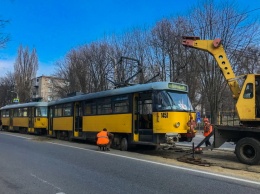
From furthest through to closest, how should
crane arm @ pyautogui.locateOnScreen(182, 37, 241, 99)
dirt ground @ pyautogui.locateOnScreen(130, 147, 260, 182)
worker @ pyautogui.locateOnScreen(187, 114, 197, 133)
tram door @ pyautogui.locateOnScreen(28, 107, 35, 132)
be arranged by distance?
tram door @ pyautogui.locateOnScreen(28, 107, 35, 132), worker @ pyautogui.locateOnScreen(187, 114, 197, 133), crane arm @ pyautogui.locateOnScreen(182, 37, 241, 99), dirt ground @ pyautogui.locateOnScreen(130, 147, 260, 182)

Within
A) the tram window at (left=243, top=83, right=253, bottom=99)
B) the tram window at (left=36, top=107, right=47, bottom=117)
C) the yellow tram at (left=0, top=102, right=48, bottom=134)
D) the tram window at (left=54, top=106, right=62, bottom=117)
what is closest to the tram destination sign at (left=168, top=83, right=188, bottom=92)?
the tram window at (left=243, top=83, right=253, bottom=99)

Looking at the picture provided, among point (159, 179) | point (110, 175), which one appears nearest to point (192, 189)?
point (159, 179)

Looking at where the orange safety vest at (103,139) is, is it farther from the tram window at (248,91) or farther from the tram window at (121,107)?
the tram window at (248,91)

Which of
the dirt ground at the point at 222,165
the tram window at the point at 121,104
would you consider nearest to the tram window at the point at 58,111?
the tram window at the point at 121,104

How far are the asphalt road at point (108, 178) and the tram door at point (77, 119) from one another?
29.0 feet

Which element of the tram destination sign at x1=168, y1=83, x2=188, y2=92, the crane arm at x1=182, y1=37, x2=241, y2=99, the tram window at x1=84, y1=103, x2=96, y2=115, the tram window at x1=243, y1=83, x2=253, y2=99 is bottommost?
the tram window at x1=84, y1=103, x2=96, y2=115

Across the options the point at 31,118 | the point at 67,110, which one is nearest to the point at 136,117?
the point at 67,110

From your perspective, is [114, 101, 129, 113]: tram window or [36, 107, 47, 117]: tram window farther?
[36, 107, 47, 117]: tram window

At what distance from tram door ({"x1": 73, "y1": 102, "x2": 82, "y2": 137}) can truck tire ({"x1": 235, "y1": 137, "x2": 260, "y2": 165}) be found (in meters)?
11.5

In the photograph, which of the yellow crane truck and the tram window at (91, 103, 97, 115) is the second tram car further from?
the yellow crane truck

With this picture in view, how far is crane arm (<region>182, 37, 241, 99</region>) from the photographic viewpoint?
13148 millimetres

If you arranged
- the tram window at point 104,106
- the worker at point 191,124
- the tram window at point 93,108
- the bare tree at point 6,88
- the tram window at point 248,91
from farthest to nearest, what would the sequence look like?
1. the bare tree at point 6,88
2. the tram window at point 93,108
3. the tram window at point 104,106
4. the worker at point 191,124
5. the tram window at point 248,91

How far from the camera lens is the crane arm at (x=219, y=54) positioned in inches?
518

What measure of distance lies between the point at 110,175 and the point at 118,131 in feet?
22.9
